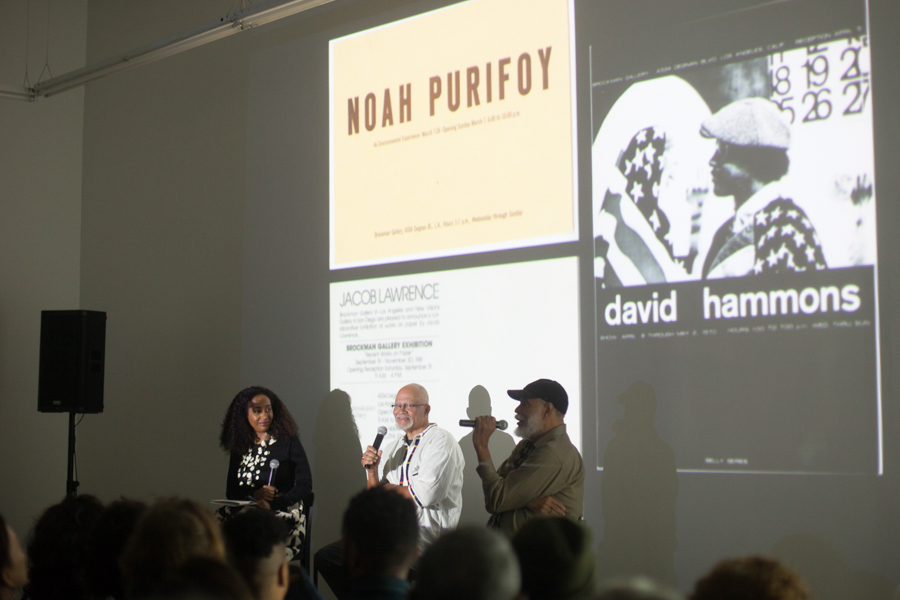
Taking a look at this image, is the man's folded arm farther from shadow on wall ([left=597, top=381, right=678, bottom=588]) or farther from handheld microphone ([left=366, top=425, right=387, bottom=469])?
handheld microphone ([left=366, top=425, right=387, bottom=469])

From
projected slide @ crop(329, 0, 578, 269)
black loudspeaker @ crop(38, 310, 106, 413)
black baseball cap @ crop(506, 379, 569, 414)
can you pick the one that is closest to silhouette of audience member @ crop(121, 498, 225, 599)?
black baseball cap @ crop(506, 379, 569, 414)

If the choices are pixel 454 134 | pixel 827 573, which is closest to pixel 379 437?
pixel 454 134

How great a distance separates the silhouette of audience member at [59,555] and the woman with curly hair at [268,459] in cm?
214

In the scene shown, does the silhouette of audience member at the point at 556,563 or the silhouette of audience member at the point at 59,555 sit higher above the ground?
the silhouette of audience member at the point at 556,563

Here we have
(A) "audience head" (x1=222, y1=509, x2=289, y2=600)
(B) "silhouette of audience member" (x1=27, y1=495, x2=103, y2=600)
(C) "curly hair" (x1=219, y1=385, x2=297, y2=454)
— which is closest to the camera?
(A) "audience head" (x1=222, y1=509, x2=289, y2=600)

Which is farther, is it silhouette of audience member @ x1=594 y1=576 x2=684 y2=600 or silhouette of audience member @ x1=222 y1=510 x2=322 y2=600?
silhouette of audience member @ x1=222 y1=510 x2=322 y2=600

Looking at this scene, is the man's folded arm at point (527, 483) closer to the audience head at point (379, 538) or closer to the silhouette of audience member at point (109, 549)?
the audience head at point (379, 538)

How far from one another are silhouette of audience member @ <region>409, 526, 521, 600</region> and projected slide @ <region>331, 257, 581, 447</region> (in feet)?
8.51

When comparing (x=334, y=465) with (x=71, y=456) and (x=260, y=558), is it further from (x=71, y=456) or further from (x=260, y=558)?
(x=260, y=558)

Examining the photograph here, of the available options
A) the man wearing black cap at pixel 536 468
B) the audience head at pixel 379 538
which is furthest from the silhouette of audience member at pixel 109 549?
the man wearing black cap at pixel 536 468

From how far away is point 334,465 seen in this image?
16.5 ft

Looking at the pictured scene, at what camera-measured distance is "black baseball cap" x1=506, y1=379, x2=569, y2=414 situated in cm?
369

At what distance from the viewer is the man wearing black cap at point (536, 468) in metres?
3.46

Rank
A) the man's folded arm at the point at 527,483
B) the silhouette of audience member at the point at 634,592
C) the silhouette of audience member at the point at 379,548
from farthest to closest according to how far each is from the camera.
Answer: the man's folded arm at the point at 527,483 → the silhouette of audience member at the point at 379,548 → the silhouette of audience member at the point at 634,592
